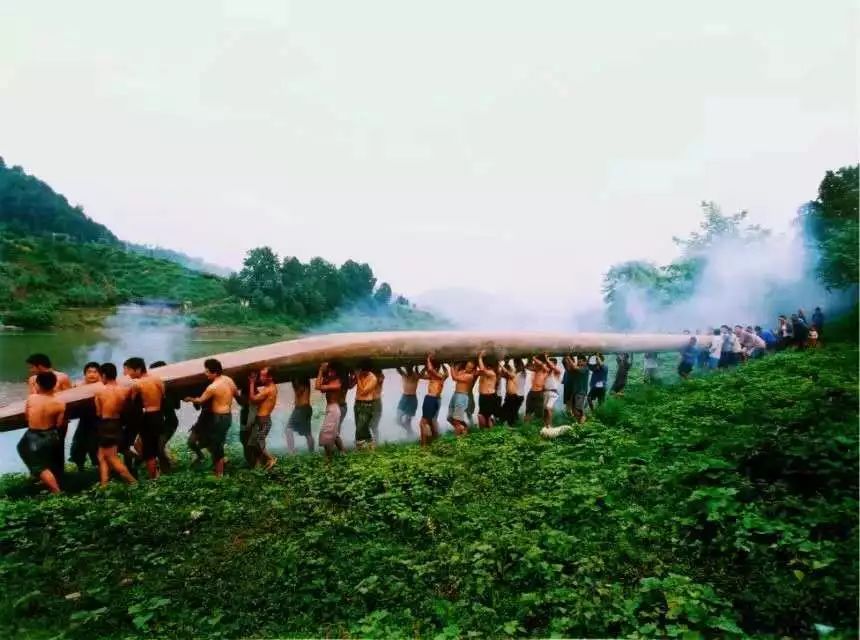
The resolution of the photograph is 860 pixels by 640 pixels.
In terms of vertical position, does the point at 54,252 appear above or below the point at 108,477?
above

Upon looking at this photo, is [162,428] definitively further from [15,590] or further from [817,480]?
[817,480]

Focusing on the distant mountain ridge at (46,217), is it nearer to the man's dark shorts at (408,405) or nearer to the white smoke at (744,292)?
the man's dark shorts at (408,405)

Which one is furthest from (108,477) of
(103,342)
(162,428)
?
(103,342)

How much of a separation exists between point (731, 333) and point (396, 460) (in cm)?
678

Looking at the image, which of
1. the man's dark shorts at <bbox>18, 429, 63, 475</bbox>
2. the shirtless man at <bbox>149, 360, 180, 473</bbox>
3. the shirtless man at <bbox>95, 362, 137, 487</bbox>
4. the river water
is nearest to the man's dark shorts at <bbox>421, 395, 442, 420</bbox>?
the river water

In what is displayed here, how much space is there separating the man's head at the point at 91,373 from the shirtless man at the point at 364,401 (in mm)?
3126

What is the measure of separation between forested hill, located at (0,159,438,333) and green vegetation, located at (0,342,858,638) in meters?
2.14

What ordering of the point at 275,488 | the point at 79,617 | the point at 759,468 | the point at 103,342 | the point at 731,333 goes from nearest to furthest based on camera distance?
the point at 79,617, the point at 759,468, the point at 275,488, the point at 103,342, the point at 731,333

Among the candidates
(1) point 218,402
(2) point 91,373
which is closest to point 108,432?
(2) point 91,373

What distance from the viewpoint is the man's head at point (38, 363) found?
251 inches

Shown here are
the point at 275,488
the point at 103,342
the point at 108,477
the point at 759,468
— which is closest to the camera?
the point at 759,468

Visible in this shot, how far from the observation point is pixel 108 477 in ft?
21.5

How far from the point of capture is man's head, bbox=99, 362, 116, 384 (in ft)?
21.2

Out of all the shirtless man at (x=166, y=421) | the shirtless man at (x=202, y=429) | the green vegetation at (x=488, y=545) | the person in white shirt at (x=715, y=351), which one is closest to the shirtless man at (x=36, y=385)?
the green vegetation at (x=488, y=545)
